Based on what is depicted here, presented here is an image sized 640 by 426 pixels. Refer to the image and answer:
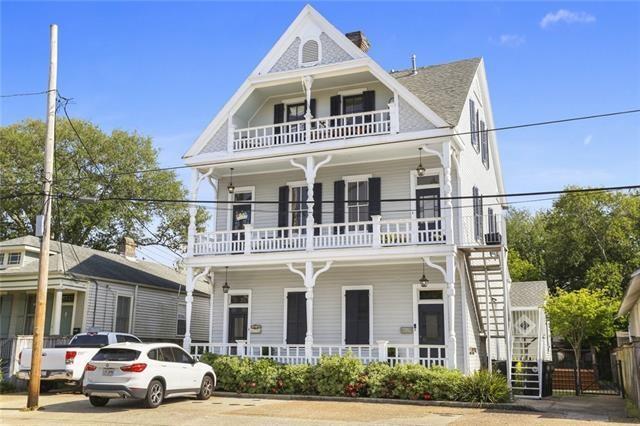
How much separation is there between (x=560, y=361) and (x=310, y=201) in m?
19.6

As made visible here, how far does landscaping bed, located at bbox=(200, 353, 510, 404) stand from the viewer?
16.0m

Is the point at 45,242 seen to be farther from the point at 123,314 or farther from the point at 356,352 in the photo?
the point at 123,314

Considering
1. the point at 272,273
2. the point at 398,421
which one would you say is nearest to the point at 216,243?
the point at 272,273

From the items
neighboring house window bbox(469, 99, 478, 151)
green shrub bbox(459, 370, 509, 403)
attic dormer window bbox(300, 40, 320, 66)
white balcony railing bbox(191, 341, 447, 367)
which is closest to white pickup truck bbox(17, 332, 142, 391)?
white balcony railing bbox(191, 341, 447, 367)

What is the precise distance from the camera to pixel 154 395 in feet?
47.8

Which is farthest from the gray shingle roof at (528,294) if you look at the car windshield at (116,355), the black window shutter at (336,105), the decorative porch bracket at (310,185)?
the car windshield at (116,355)

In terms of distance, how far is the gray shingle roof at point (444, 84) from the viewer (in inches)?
817

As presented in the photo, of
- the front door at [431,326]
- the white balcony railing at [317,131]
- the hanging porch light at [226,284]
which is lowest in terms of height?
the front door at [431,326]

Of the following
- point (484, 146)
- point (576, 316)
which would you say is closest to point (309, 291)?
point (576, 316)

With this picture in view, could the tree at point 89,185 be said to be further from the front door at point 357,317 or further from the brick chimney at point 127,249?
the front door at point 357,317

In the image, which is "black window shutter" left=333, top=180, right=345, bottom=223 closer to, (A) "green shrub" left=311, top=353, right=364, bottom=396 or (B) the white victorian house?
(B) the white victorian house

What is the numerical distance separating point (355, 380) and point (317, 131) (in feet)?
27.8

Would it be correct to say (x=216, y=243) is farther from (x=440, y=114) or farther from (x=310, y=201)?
(x=440, y=114)

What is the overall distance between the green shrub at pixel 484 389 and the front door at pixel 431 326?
13.0 ft
